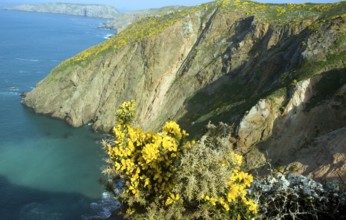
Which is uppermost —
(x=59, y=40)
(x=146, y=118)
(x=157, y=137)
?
(x=59, y=40)

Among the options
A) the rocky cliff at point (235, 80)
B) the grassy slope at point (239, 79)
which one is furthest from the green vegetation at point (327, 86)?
the grassy slope at point (239, 79)

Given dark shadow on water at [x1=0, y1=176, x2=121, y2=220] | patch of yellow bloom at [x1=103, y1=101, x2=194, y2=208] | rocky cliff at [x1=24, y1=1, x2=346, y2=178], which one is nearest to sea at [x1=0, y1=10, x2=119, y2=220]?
dark shadow on water at [x1=0, y1=176, x2=121, y2=220]

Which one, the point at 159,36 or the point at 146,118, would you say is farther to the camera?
the point at 159,36

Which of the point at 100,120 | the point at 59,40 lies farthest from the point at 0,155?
the point at 59,40

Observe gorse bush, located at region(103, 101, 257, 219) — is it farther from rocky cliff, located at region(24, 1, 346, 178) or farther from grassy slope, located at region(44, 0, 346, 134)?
grassy slope, located at region(44, 0, 346, 134)

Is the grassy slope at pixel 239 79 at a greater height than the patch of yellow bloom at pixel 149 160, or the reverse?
the grassy slope at pixel 239 79

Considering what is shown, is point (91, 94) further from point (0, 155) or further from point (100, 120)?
point (0, 155)

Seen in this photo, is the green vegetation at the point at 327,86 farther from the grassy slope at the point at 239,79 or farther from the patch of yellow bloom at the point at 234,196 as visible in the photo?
the patch of yellow bloom at the point at 234,196
